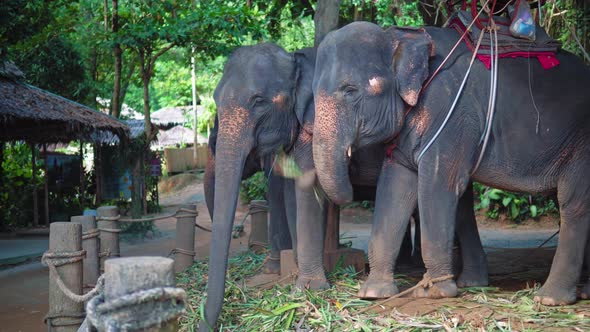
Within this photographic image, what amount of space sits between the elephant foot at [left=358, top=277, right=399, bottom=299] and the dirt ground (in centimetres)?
12

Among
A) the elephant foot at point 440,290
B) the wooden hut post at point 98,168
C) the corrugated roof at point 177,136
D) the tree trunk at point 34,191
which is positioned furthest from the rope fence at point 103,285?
the corrugated roof at point 177,136

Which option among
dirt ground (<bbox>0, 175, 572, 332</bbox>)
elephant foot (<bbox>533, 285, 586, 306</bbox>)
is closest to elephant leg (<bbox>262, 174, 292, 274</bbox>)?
dirt ground (<bbox>0, 175, 572, 332</bbox>)

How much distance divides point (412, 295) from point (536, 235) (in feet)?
26.7

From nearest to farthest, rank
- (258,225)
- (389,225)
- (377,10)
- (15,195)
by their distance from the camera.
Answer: (389,225) → (258,225) → (377,10) → (15,195)

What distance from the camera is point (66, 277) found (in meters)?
5.03

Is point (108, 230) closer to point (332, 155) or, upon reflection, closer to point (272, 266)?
point (272, 266)

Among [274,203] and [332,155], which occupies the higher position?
[332,155]

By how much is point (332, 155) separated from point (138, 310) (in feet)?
9.47

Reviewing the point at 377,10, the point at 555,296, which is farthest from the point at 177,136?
the point at 555,296

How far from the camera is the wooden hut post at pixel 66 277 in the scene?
5.00m

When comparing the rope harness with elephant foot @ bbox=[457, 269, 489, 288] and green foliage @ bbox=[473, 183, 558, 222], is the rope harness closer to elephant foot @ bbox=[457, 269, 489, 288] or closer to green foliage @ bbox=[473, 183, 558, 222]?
elephant foot @ bbox=[457, 269, 489, 288]

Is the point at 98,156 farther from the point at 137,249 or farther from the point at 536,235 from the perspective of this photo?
the point at 536,235

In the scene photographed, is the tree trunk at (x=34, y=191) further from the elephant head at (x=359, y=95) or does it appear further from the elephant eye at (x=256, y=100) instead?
the elephant head at (x=359, y=95)

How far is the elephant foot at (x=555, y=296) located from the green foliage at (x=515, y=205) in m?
9.02
